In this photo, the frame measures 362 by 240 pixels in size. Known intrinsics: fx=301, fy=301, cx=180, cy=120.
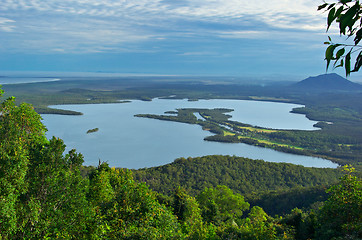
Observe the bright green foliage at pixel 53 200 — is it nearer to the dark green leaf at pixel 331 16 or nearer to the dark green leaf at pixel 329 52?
the dark green leaf at pixel 329 52

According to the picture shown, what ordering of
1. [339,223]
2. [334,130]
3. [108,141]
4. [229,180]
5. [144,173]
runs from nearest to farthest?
[339,223] → [144,173] → [229,180] → [108,141] → [334,130]

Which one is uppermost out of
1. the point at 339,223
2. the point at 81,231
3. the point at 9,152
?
the point at 9,152

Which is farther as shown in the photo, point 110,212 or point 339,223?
point 339,223

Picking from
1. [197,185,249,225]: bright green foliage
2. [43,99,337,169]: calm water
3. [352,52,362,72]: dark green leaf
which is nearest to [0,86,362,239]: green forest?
[352,52,362,72]: dark green leaf

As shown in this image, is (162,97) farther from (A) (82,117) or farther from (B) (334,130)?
(B) (334,130)

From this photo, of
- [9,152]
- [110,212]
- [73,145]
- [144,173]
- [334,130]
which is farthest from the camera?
[334,130]

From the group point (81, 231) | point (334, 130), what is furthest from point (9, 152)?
point (334, 130)

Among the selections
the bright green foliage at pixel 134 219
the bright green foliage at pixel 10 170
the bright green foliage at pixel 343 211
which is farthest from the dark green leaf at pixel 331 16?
the bright green foliage at pixel 343 211

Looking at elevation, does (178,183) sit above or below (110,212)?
below
